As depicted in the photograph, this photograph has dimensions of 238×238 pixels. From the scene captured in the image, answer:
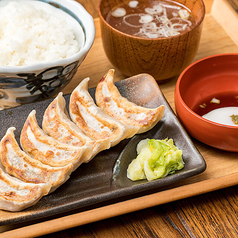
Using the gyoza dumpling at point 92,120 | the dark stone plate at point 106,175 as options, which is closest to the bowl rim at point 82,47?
the gyoza dumpling at point 92,120

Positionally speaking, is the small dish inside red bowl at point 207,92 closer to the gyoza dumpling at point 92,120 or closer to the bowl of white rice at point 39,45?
the gyoza dumpling at point 92,120

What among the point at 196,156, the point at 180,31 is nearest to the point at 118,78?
the point at 180,31

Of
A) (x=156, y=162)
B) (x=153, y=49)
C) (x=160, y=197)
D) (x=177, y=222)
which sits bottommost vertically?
(x=177, y=222)

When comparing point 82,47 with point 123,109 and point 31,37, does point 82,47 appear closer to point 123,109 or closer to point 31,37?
point 31,37

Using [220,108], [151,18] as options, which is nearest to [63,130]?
[220,108]

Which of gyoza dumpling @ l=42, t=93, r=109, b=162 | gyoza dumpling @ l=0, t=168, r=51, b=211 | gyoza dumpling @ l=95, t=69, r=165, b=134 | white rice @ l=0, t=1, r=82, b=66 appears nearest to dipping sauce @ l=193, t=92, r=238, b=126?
gyoza dumpling @ l=95, t=69, r=165, b=134
